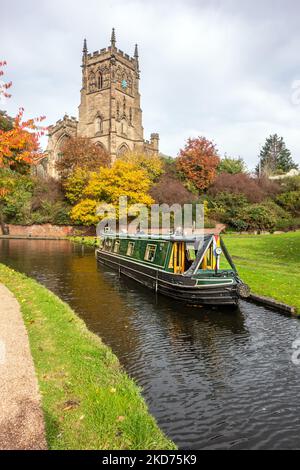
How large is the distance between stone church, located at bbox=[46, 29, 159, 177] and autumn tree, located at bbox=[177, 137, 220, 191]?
1514 cm

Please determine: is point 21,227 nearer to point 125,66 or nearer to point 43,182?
point 43,182

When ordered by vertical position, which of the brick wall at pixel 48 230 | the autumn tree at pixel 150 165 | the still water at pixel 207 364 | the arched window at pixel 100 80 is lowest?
the still water at pixel 207 364

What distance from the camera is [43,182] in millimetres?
52656

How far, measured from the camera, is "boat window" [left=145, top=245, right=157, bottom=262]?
1547cm

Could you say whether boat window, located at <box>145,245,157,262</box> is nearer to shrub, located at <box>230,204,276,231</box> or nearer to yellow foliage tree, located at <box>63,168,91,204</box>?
shrub, located at <box>230,204,276,231</box>

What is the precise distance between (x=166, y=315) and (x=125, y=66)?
61.1 metres

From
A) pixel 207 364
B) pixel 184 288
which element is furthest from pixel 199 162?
pixel 207 364

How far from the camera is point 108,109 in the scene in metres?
58.6

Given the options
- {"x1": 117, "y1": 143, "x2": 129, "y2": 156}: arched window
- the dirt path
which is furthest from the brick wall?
the dirt path

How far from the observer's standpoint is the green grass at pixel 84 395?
13.7ft

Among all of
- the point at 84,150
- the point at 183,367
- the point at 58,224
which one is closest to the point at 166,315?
the point at 183,367

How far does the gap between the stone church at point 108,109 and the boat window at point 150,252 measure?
43565 mm

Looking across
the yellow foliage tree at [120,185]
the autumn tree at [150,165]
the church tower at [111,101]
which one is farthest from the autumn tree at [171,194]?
the church tower at [111,101]

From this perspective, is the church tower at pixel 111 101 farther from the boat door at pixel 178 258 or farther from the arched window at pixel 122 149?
the boat door at pixel 178 258
